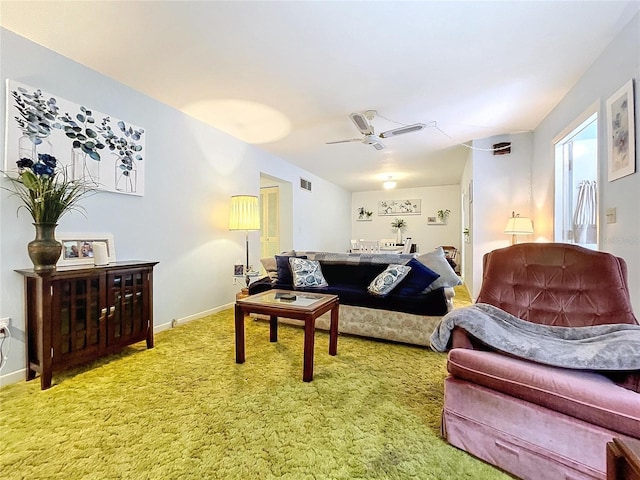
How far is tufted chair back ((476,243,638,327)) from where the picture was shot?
1.63 metres

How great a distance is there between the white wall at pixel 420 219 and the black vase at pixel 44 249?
733 cm

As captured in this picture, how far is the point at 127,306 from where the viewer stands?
2.48m

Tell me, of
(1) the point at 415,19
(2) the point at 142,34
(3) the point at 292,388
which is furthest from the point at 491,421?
(2) the point at 142,34

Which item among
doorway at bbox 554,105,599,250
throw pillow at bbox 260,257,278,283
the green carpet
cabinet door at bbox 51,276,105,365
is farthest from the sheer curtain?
cabinet door at bbox 51,276,105,365

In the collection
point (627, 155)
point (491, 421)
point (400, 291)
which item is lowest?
point (491, 421)

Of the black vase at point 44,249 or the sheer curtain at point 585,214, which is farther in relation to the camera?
the sheer curtain at point 585,214

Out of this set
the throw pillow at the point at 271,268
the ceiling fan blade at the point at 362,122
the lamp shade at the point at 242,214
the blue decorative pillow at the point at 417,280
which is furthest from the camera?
the lamp shade at the point at 242,214

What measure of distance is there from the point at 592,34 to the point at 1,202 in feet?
14.4

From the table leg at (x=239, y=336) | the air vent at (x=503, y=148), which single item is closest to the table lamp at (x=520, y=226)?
the air vent at (x=503, y=148)

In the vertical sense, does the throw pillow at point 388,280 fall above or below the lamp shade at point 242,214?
below

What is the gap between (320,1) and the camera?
1773mm

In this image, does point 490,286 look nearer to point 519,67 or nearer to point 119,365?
point 519,67

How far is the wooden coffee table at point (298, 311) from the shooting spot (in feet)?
6.72

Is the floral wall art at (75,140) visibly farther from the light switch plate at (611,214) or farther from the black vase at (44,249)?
the light switch plate at (611,214)
